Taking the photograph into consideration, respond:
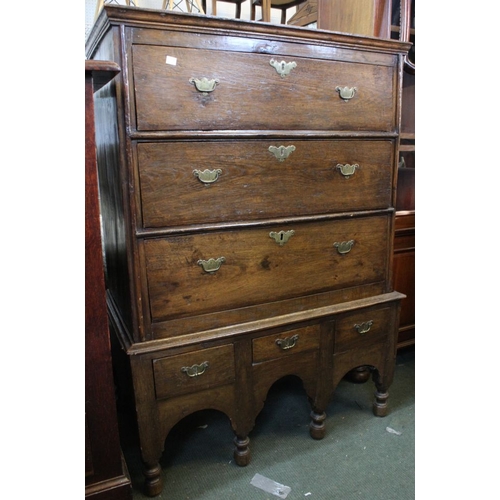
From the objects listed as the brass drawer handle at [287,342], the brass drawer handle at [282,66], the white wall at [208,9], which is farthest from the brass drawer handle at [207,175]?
the white wall at [208,9]

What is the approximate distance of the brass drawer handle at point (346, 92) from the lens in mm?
1488

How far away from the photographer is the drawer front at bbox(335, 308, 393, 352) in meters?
1.70

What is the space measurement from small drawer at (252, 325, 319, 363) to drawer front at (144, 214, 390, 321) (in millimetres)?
137

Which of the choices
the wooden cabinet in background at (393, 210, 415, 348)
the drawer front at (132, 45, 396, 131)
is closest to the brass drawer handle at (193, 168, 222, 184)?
the drawer front at (132, 45, 396, 131)

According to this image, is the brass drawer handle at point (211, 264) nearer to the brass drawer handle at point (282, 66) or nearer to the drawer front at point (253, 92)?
the drawer front at point (253, 92)

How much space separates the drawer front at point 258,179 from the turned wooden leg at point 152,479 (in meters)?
0.83

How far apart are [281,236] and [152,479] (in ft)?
3.06

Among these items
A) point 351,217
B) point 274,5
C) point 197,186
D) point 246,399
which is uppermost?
point 274,5

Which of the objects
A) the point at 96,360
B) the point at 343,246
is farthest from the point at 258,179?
the point at 96,360

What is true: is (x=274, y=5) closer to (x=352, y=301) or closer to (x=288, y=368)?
(x=352, y=301)

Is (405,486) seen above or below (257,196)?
below

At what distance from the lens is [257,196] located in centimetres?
143

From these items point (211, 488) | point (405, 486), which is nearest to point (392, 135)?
point (405, 486)
